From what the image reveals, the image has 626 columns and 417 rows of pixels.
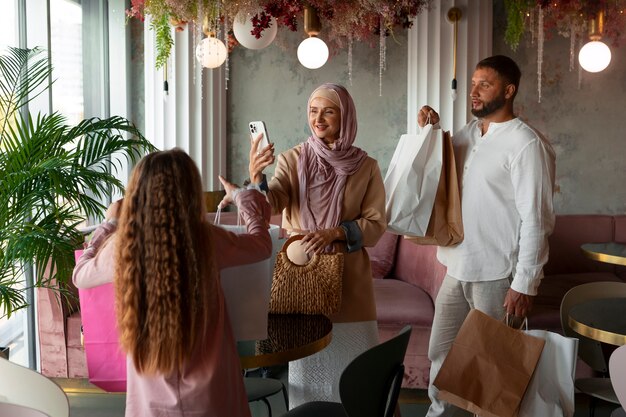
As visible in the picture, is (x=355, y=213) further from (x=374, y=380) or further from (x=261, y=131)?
(x=374, y=380)

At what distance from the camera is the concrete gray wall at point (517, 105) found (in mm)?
5668

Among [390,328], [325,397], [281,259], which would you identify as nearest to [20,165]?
[281,259]

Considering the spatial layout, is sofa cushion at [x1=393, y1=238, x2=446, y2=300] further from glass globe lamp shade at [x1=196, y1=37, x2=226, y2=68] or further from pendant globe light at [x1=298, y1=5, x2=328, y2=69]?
glass globe lamp shade at [x1=196, y1=37, x2=226, y2=68]

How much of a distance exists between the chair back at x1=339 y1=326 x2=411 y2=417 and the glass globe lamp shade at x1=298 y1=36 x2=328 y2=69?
2.96m

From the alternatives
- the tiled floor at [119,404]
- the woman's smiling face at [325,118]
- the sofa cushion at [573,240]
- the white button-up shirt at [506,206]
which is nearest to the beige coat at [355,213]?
the woman's smiling face at [325,118]

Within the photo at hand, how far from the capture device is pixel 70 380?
4.52 meters

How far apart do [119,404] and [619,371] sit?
2.78m

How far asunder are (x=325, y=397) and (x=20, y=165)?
5.07 ft

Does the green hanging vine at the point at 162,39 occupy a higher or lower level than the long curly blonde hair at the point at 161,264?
higher

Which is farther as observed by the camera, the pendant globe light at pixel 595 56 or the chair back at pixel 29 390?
the pendant globe light at pixel 595 56

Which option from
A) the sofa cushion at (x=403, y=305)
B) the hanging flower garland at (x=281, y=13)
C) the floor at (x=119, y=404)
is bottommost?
the floor at (x=119, y=404)

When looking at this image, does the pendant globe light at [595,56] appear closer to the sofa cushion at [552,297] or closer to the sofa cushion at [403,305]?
the sofa cushion at [552,297]

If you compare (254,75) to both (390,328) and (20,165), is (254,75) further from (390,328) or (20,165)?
(20,165)

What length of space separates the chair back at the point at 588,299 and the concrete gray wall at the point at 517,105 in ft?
7.03
